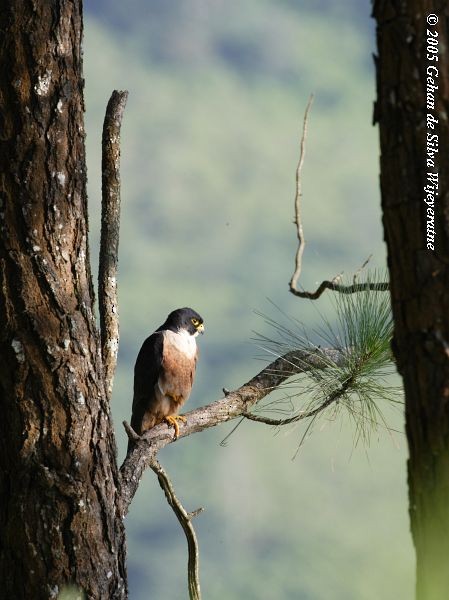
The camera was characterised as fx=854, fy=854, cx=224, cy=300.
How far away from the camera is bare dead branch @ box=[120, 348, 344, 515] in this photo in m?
3.71

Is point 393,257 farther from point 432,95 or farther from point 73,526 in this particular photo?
point 73,526

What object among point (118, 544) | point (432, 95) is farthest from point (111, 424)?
point (432, 95)

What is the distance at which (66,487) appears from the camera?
2.73 m

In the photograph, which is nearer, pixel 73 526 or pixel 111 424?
pixel 73 526

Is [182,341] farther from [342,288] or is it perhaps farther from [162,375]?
[342,288]

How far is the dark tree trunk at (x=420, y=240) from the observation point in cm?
163

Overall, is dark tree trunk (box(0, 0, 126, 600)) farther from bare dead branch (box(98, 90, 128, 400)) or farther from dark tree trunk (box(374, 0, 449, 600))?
dark tree trunk (box(374, 0, 449, 600))

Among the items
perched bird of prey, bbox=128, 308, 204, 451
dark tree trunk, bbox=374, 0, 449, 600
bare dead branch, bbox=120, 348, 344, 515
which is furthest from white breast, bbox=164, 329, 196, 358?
dark tree trunk, bbox=374, 0, 449, 600

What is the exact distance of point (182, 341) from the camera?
5.24 metres

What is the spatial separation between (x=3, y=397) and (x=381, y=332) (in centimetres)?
160

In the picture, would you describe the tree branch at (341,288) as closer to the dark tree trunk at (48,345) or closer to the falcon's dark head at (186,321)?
the dark tree trunk at (48,345)

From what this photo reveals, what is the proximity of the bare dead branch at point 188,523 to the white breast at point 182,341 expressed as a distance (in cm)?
145

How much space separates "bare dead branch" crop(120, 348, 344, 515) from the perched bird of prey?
1093 mm

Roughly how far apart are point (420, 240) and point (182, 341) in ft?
11.9
